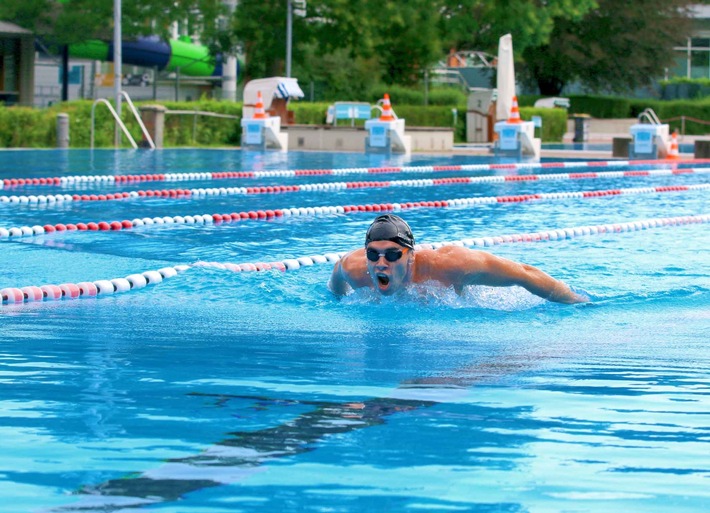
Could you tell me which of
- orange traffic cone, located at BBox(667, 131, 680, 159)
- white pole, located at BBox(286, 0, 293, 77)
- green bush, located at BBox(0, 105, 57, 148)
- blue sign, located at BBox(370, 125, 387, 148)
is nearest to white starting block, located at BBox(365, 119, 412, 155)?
blue sign, located at BBox(370, 125, 387, 148)

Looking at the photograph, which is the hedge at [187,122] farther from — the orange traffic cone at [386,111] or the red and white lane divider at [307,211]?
the red and white lane divider at [307,211]

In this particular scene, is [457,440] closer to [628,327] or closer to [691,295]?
[628,327]

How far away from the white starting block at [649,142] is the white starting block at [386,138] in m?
4.60

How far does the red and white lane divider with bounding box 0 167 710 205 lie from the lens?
13.5 metres

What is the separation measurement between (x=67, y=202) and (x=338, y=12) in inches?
848

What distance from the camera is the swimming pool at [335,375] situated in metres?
3.68

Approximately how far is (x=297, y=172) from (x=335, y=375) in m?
13.5

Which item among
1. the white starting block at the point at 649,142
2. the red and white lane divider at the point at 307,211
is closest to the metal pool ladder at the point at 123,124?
the white starting block at the point at 649,142

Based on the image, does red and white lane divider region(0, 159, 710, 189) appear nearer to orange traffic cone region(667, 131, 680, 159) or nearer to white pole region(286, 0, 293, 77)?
orange traffic cone region(667, 131, 680, 159)

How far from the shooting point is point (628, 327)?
6.73m

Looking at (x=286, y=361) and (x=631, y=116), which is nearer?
(x=286, y=361)

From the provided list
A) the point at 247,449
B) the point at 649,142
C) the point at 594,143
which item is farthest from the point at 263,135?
the point at 247,449

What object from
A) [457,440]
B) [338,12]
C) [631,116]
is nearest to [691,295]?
[457,440]

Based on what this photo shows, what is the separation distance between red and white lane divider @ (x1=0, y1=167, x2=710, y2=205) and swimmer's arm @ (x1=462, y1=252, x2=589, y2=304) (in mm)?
7580
